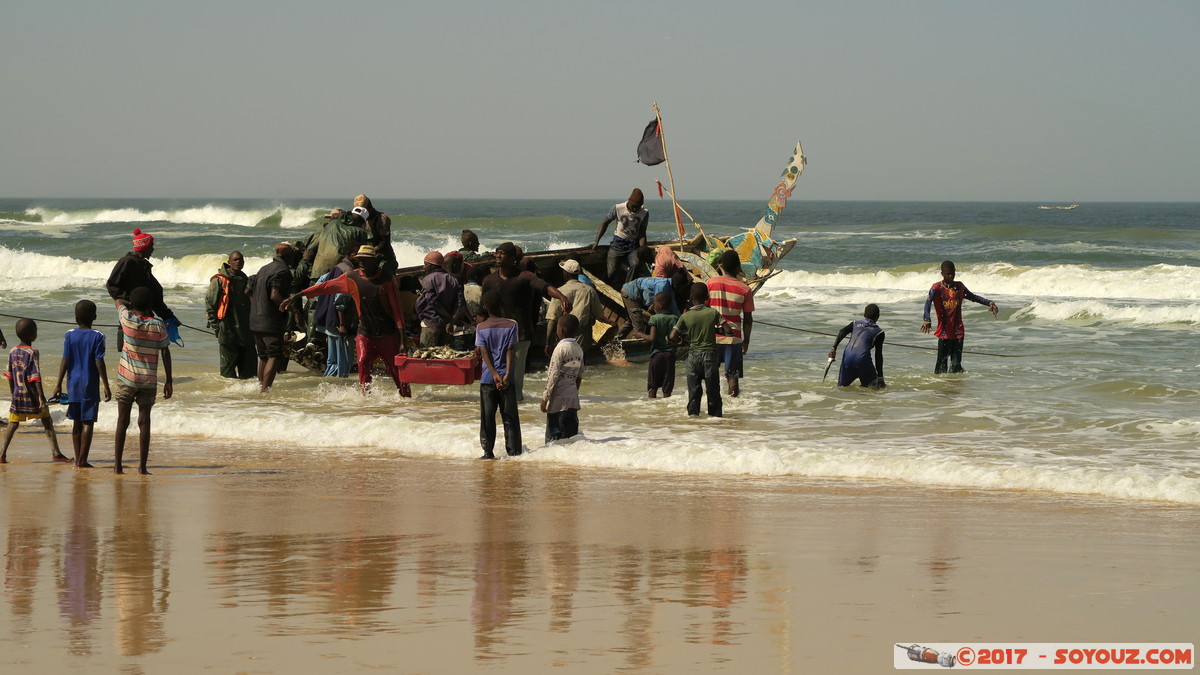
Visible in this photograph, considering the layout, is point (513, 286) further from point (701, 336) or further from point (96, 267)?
point (96, 267)

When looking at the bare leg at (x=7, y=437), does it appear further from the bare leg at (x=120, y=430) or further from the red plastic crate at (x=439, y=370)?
the red plastic crate at (x=439, y=370)

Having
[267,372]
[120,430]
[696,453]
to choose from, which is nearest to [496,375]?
[696,453]

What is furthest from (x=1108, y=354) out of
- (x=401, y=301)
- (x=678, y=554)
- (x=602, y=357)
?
(x=678, y=554)

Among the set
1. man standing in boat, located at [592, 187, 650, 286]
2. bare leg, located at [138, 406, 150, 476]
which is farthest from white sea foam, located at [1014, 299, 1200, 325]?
bare leg, located at [138, 406, 150, 476]

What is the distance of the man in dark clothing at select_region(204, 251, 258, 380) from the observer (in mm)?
12758

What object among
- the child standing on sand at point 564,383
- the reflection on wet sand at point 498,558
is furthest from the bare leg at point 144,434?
the child standing on sand at point 564,383

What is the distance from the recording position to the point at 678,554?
250 inches

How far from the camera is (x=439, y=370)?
11.8 m

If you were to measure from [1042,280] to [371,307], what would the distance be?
25817mm

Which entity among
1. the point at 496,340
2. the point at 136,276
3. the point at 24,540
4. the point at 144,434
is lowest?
the point at 24,540

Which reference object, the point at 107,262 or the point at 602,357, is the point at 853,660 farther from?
the point at 107,262

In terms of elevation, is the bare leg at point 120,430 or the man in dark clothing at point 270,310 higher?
the man in dark clothing at point 270,310

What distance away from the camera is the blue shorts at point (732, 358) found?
11391 millimetres

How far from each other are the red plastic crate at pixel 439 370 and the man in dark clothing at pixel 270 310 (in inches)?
58.0
